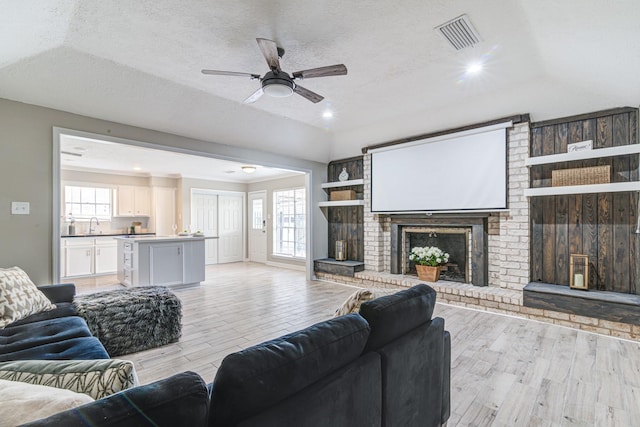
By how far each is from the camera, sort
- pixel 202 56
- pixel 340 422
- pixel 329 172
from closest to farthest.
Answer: pixel 340 422 → pixel 202 56 → pixel 329 172

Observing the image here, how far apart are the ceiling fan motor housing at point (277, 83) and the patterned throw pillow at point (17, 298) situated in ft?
8.80

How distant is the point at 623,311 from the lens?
317 cm

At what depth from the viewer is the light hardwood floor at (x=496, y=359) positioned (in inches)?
79.7

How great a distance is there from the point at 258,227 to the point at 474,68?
278 inches

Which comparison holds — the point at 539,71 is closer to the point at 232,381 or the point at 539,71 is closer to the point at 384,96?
the point at 384,96

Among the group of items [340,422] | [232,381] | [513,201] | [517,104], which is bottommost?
[340,422]

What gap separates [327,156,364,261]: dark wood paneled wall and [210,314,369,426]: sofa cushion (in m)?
5.02

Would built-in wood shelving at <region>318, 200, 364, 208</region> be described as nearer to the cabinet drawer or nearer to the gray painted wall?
the cabinet drawer

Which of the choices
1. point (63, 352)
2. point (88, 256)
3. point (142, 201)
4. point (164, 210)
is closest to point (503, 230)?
point (63, 352)

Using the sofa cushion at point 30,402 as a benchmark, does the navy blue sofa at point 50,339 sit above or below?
below

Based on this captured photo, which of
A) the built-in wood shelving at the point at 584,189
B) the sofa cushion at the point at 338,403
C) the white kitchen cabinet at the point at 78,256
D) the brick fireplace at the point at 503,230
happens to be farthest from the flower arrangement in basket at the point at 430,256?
the white kitchen cabinet at the point at 78,256

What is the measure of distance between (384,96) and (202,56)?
2.30 meters

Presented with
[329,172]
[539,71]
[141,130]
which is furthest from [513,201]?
[141,130]

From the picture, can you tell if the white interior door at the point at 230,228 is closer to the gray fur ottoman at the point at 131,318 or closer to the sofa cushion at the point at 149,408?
the gray fur ottoman at the point at 131,318
